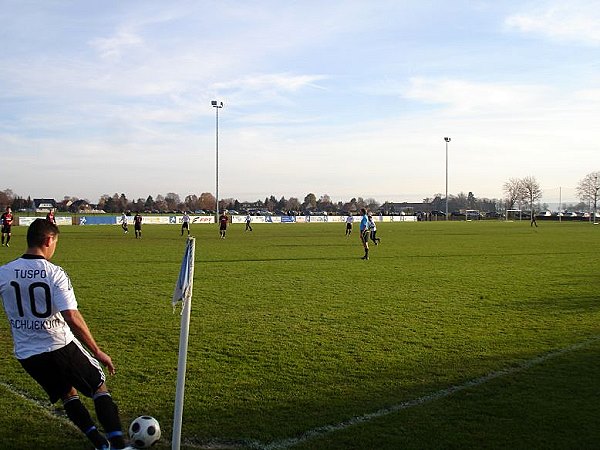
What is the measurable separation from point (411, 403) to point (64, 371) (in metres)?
3.41

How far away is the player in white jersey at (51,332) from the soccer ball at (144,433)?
26 cm

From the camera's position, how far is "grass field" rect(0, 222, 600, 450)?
5273mm

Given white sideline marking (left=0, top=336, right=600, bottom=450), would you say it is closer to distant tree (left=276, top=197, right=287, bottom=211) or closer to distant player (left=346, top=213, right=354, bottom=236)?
distant player (left=346, top=213, right=354, bottom=236)

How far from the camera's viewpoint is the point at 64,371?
4.46m

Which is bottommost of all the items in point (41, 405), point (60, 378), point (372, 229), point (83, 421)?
point (41, 405)

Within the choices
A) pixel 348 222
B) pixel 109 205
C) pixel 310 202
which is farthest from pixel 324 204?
pixel 348 222

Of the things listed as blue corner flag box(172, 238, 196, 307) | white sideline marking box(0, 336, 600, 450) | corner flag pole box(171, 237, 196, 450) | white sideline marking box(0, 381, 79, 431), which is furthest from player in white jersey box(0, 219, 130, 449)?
white sideline marking box(0, 381, 79, 431)

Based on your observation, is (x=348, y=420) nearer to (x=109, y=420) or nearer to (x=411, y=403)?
(x=411, y=403)

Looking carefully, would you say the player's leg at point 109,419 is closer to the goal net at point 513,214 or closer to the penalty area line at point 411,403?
the penalty area line at point 411,403

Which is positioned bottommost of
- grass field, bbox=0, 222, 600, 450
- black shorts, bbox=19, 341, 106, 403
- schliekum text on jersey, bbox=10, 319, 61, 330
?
grass field, bbox=0, 222, 600, 450

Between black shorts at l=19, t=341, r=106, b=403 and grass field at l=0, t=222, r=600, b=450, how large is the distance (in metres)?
0.84

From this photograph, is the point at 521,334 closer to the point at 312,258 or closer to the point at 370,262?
the point at 370,262

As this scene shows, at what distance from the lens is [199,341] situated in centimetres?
867

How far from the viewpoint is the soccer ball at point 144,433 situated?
478cm
